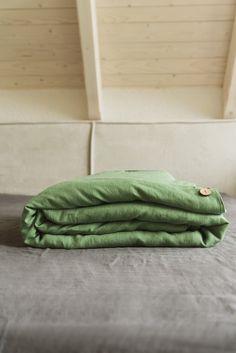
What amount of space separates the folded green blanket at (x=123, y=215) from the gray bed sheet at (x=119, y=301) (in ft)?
0.11

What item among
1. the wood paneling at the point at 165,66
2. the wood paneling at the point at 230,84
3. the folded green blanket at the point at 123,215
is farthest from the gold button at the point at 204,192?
the wood paneling at the point at 165,66

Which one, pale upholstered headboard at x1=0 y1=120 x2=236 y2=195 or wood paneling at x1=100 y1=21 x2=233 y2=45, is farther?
pale upholstered headboard at x1=0 y1=120 x2=236 y2=195

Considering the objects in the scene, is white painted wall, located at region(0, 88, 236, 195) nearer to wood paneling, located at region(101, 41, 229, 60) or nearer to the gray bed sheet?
wood paneling, located at region(101, 41, 229, 60)

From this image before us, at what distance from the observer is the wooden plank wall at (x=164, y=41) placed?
1.39 metres

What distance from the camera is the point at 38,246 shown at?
0.94m

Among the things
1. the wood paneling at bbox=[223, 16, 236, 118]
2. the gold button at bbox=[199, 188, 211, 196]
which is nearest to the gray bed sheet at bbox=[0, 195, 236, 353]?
the gold button at bbox=[199, 188, 211, 196]

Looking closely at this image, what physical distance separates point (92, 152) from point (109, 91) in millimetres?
354

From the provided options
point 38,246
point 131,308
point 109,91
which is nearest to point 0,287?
point 38,246

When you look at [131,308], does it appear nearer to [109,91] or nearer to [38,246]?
[38,246]

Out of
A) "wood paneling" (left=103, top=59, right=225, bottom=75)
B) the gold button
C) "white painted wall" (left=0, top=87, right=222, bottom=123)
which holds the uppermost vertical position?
"wood paneling" (left=103, top=59, right=225, bottom=75)

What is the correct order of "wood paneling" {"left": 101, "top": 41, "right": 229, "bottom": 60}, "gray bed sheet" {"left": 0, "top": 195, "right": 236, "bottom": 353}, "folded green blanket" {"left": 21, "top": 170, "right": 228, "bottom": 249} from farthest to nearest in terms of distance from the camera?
"wood paneling" {"left": 101, "top": 41, "right": 229, "bottom": 60}, "folded green blanket" {"left": 21, "top": 170, "right": 228, "bottom": 249}, "gray bed sheet" {"left": 0, "top": 195, "right": 236, "bottom": 353}

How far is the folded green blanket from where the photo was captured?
896 mm

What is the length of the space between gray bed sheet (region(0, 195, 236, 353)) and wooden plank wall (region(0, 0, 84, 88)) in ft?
3.40

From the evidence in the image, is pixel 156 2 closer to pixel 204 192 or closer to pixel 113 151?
pixel 113 151
